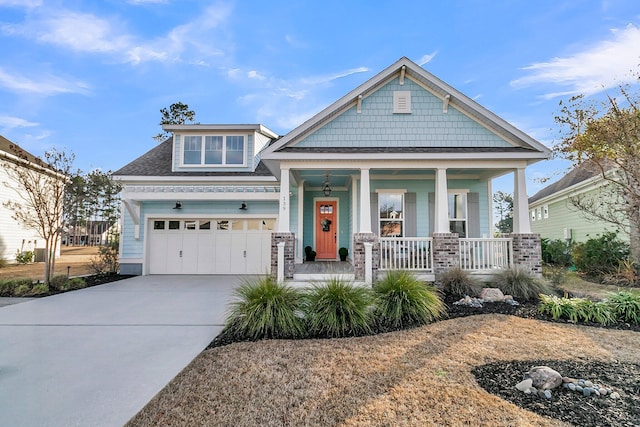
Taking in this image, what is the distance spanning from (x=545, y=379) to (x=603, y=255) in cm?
1195

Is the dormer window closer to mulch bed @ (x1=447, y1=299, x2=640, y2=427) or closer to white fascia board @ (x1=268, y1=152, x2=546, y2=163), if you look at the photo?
white fascia board @ (x1=268, y1=152, x2=546, y2=163)

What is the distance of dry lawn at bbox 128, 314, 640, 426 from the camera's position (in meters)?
2.82

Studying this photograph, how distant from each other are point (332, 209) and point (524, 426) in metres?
10.7

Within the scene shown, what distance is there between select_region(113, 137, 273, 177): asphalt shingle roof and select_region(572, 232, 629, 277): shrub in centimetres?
1294

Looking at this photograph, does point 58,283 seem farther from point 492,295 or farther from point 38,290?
point 492,295

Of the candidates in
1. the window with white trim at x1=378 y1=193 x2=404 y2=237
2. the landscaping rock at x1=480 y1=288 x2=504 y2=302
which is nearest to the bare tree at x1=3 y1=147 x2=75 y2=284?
the window with white trim at x1=378 y1=193 x2=404 y2=237

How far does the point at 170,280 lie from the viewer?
11.6m

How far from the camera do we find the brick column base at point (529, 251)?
8641 millimetres

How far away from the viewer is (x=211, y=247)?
13.0 metres

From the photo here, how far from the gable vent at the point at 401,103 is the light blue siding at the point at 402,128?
0.11m

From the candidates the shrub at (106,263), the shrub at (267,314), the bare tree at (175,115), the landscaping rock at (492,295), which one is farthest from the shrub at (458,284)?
the bare tree at (175,115)

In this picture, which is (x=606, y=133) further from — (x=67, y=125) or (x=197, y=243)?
(x=67, y=125)

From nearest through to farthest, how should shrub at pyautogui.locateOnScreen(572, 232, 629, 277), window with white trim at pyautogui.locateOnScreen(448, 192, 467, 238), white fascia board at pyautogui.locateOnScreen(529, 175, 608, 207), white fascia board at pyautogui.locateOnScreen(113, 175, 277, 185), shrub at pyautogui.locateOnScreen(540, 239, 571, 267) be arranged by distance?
window with white trim at pyautogui.locateOnScreen(448, 192, 467, 238)
shrub at pyautogui.locateOnScreen(572, 232, 629, 277)
white fascia board at pyautogui.locateOnScreen(113, 175, 277, 185)
white fascia board at pyautogui.locateOnScreen(529, 175, 608, 207)
shrub at pyautogui.locateOnScreen(540, 239, 571, 267)

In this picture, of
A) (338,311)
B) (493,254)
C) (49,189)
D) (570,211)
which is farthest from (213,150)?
(570,211)
